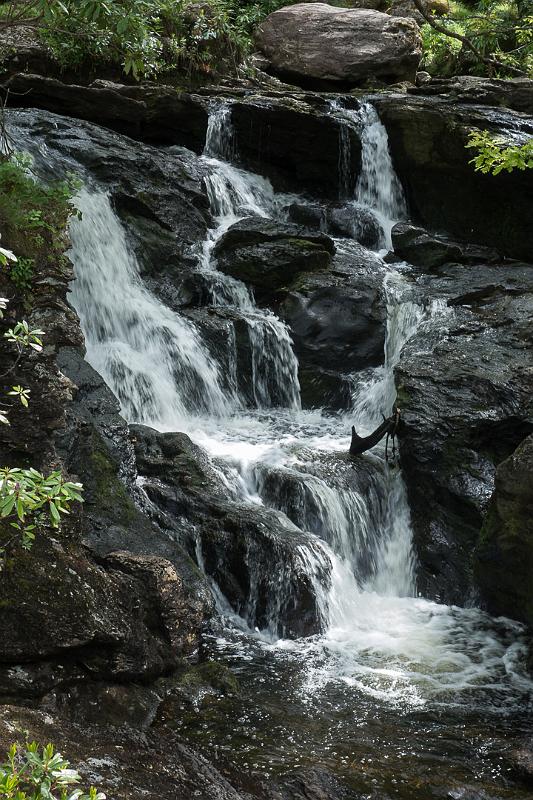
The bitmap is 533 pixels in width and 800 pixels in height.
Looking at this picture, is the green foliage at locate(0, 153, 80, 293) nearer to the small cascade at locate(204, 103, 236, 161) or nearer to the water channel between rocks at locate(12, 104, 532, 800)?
the water channel between rocks at locate(12, 104, 532, 800)

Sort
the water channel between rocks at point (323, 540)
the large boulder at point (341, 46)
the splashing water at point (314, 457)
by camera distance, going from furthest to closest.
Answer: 1. the large boulder at point (341, 46)
2. the splashing water at point (314, 457)
3. the water channel between rocks at point (323, 540)

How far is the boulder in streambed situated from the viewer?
1321 centimetres

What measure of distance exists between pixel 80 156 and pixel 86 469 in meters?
7.58

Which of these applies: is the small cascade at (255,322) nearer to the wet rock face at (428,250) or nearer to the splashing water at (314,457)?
the splashing water at (314,457)

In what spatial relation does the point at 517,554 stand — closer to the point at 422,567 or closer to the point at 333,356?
the point at 422,567

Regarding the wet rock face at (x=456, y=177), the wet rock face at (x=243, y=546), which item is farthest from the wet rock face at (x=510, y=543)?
the wet rock face at (x=456, y=177)

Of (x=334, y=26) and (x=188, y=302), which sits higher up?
(x=334, y=26)

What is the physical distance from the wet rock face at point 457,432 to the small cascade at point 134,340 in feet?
10.2

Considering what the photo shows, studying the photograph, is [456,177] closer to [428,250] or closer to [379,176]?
[379,176]

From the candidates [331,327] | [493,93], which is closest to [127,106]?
[331,327]

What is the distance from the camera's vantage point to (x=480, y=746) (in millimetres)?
6199

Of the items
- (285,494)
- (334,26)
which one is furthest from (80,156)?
(334,26)

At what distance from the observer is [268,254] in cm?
1327

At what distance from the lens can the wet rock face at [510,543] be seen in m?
8.01
